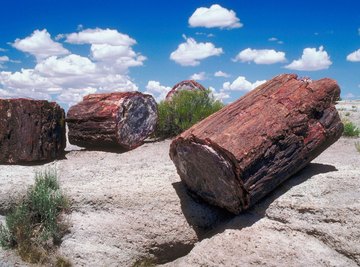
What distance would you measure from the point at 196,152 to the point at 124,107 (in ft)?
13.4

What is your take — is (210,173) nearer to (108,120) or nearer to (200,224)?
(200,224)

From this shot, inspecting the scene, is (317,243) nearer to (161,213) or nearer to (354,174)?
(354,174)

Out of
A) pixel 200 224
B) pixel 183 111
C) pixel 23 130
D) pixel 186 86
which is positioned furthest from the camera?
pixel 186 86

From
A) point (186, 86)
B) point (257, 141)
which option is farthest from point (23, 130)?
point (186, 86)

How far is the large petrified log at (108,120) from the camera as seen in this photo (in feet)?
30.5

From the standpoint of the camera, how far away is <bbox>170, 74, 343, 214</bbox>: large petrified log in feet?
17.8

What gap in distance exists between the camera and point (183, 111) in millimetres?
11844

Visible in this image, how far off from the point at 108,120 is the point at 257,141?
4442mm

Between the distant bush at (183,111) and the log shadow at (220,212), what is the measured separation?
202 inches

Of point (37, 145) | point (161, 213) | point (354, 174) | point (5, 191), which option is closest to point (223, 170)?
point (161, 213)

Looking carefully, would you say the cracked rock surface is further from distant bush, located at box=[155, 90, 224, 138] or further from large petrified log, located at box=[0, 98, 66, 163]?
distant bush, located at box=[155, 90, 224, 138]

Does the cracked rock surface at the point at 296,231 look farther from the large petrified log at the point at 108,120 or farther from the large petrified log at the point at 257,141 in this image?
the large petrified log at the point at 108,120

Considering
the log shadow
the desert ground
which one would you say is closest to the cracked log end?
the log shadow

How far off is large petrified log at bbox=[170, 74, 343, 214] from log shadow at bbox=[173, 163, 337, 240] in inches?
6.1
